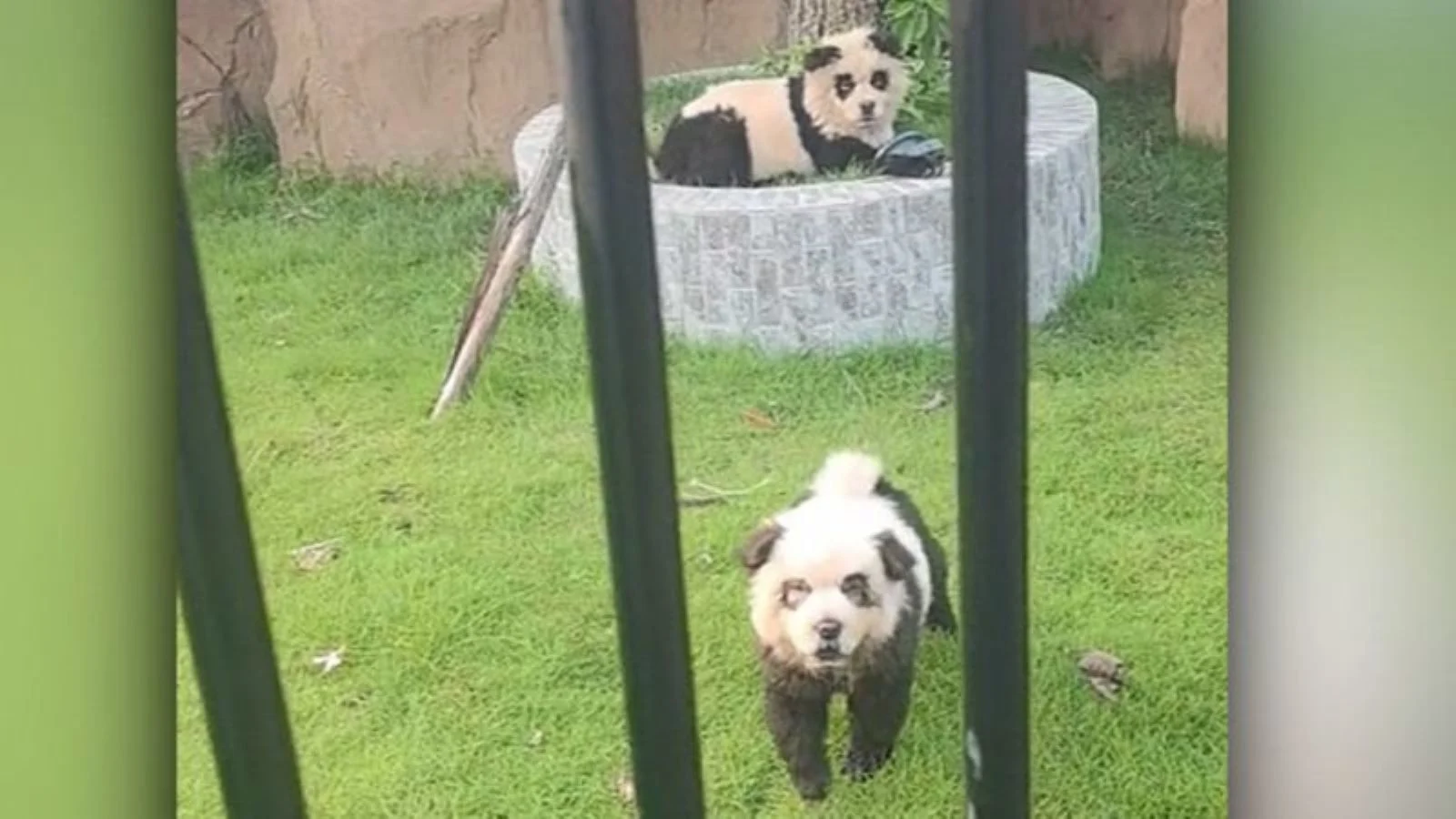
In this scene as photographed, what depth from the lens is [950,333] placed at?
130 cm

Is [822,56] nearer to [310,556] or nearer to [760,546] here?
[760,546]

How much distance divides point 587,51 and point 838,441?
319 millimetres

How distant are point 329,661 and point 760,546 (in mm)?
309

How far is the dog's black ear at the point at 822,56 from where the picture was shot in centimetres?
129

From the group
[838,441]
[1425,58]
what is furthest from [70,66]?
[1425,58]

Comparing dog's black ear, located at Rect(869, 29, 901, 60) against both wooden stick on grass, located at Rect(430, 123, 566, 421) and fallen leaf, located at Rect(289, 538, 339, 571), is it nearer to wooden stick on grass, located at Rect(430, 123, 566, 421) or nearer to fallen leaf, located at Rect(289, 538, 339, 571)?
wooden stick on grass, located at Rect(430, 123, 566, 421)

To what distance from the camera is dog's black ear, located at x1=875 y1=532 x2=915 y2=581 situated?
129 cm

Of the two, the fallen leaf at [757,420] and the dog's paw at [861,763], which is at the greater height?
the fallen leaf at [757,420]

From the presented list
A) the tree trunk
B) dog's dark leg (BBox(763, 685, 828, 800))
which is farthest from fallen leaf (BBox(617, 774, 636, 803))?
the tree trunk

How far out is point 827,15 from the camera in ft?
4.20

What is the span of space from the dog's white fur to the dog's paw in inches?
2.7

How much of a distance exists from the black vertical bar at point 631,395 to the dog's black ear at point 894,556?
14 centimetres

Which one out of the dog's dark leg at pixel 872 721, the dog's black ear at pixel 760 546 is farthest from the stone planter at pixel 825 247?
the dog's dark leg at pixel 872 721

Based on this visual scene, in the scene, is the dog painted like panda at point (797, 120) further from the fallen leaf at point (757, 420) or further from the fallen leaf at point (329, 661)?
the fallen leaf at point (329, 661)
